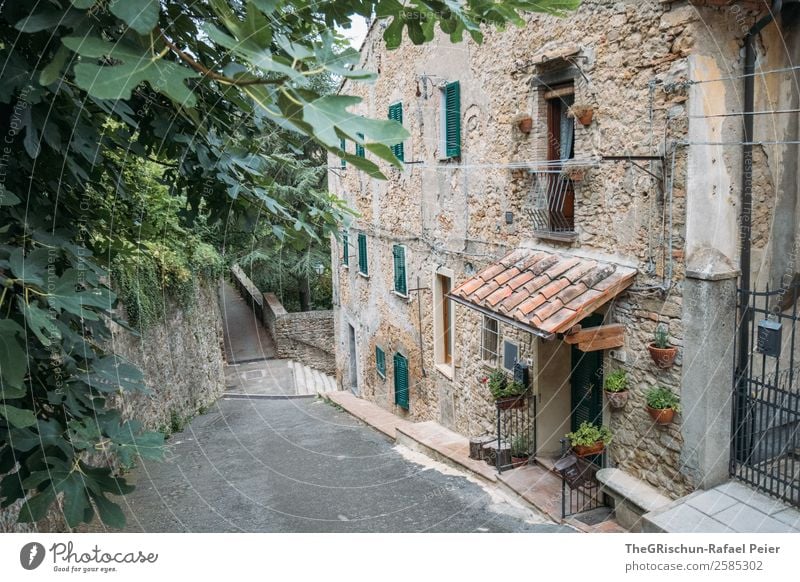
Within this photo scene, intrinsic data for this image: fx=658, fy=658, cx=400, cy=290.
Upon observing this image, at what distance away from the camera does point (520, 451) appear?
317 inches

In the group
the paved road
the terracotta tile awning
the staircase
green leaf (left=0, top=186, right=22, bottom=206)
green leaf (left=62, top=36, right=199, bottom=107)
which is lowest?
the staircase

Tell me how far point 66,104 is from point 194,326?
12980mm

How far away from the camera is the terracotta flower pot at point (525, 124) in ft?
24.0

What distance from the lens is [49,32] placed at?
2660 mm

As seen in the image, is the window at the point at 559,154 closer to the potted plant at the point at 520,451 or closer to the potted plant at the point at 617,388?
the potted plant at the point at 617,388

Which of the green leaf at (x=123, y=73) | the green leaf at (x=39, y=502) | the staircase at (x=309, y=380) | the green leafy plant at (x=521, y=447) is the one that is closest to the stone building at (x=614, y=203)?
the green leafy plant at (x=521, y=447)

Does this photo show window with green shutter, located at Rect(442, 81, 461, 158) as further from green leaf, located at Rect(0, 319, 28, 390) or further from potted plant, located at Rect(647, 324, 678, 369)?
green leaf, located at Rect(0, 319, 28, 390)

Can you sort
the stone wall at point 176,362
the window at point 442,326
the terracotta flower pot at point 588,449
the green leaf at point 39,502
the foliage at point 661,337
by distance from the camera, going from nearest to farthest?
the green leaf at point 39,502, the foliage at point 661,337, the terracotta flower pot at point 588,449, the window at point 442,326, the stone wall at point 176,362

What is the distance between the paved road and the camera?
6824 mm

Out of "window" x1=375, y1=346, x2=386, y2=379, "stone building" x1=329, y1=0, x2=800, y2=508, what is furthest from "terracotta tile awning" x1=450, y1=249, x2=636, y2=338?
"window" x1=375, y1=346, x2=386, y2=379

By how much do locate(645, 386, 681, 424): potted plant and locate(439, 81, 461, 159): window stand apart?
467 centimetres

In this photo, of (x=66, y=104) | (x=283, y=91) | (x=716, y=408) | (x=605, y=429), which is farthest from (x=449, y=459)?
(x=283, y=91)

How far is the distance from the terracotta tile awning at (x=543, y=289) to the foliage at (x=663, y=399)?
913mm

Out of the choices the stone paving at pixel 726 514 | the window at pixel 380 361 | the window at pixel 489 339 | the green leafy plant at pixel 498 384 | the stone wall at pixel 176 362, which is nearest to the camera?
the stone paving at pixel 726 514
